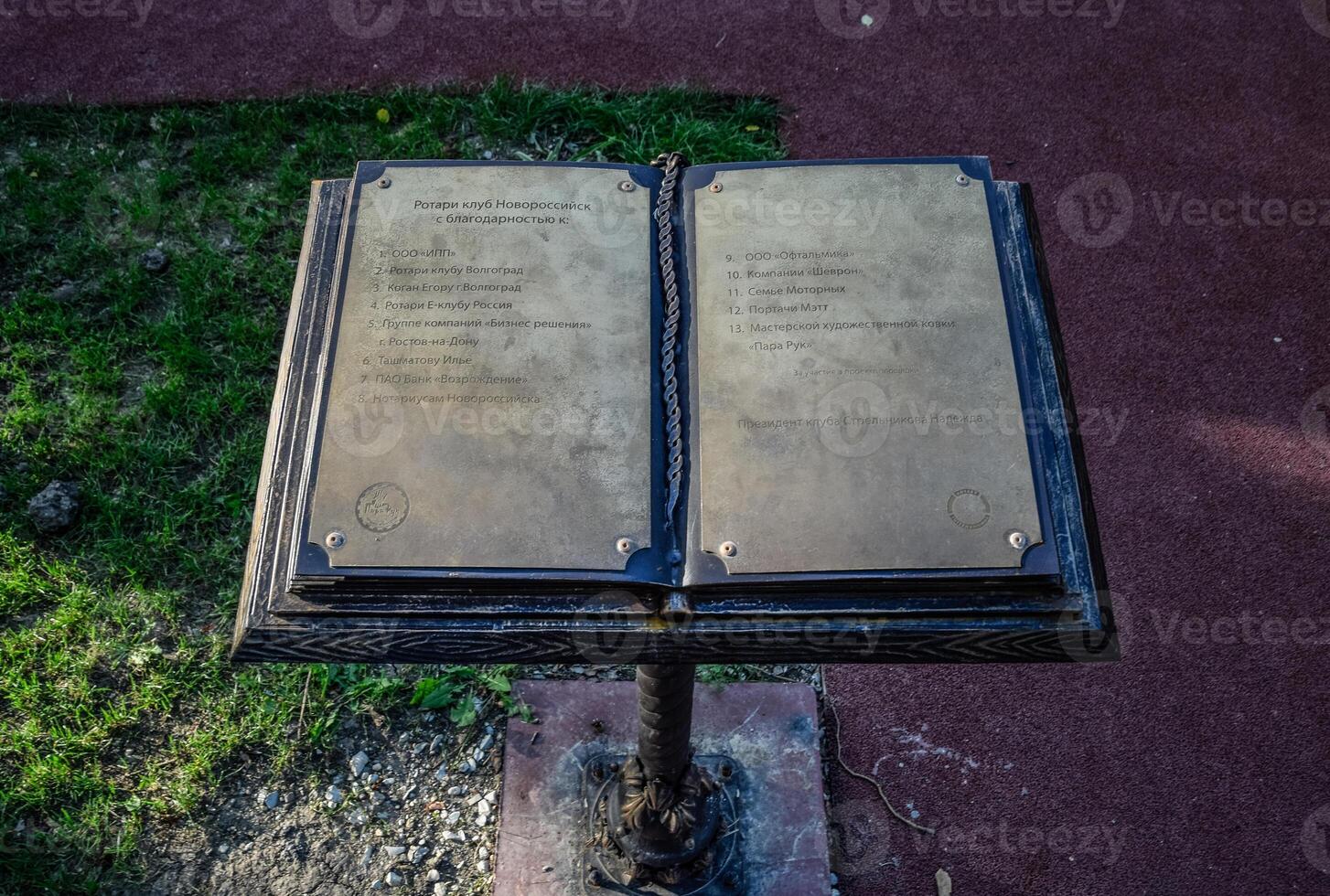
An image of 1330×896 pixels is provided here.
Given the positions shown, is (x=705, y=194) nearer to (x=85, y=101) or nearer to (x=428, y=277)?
(x=428, y=277)

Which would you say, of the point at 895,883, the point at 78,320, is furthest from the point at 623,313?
the point at 78,320

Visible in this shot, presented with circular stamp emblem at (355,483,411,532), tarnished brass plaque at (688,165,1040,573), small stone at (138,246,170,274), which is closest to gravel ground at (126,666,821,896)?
circular stamp emblem at (355,483,411,532)

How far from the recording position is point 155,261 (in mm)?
3561

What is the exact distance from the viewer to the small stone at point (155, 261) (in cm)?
355

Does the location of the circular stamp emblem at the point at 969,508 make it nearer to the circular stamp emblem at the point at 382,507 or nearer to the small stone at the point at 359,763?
the circular stamp emblem at the point at 382,507

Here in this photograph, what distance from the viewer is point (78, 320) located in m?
3.45

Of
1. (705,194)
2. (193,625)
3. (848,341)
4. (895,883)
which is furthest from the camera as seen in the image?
(193,625)

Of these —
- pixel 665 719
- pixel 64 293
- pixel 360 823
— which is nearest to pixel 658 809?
pixel 665 719

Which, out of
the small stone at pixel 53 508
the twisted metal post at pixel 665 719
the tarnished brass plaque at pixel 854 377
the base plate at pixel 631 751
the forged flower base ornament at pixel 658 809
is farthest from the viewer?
the small stone at pixel 53 508

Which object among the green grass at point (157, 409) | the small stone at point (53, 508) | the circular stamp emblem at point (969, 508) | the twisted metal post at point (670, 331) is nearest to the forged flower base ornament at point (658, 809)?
the green grass at point (157, 409)

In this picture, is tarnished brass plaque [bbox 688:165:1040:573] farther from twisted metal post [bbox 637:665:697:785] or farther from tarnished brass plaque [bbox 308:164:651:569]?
twisted metal post [bbox 637:665:697:785]

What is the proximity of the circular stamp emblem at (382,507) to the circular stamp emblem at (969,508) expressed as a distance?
2.62ft

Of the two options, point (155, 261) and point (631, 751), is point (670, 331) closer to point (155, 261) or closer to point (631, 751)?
point (631, 751)

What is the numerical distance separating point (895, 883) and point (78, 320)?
297cm
